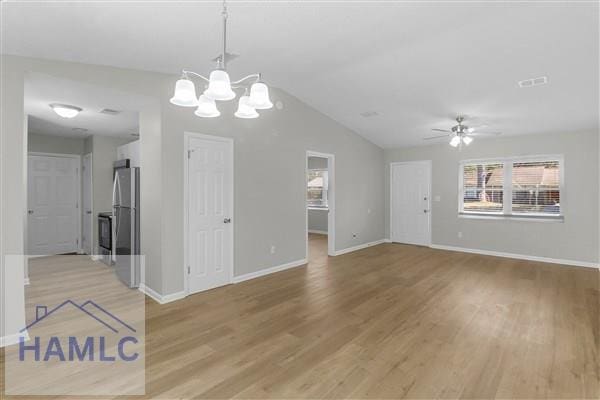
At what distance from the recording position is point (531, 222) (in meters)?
5.87

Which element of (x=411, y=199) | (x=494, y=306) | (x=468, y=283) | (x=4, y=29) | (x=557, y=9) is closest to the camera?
(x=4, y=29)

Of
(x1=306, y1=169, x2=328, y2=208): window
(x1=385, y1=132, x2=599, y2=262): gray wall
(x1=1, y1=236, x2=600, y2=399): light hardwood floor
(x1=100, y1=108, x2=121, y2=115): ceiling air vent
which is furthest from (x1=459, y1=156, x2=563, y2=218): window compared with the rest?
(x1=100, y1=108, x2=121, y2=115): ceiling air vent

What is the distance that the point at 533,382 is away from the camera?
215 centimetres

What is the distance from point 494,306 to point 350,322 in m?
1.90

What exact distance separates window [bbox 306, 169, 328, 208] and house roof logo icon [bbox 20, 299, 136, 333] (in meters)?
6.90

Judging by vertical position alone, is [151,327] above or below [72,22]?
below

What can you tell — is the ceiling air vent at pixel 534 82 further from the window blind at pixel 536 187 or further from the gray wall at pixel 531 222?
the window blind at pixel 536 187

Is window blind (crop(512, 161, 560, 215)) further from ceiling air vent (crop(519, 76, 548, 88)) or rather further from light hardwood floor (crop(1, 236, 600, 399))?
ceiling air vent (crop(519, 76, 548, 88))

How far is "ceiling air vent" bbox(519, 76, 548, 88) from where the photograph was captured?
3753 millimetres

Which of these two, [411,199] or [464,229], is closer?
[464,229]

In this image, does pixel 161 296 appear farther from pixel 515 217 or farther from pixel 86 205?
pixel 515 217

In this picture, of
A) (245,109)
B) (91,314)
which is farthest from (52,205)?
(245,109)

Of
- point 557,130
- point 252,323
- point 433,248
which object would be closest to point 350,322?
point 252,323

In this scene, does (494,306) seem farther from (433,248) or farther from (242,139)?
(242,139)
